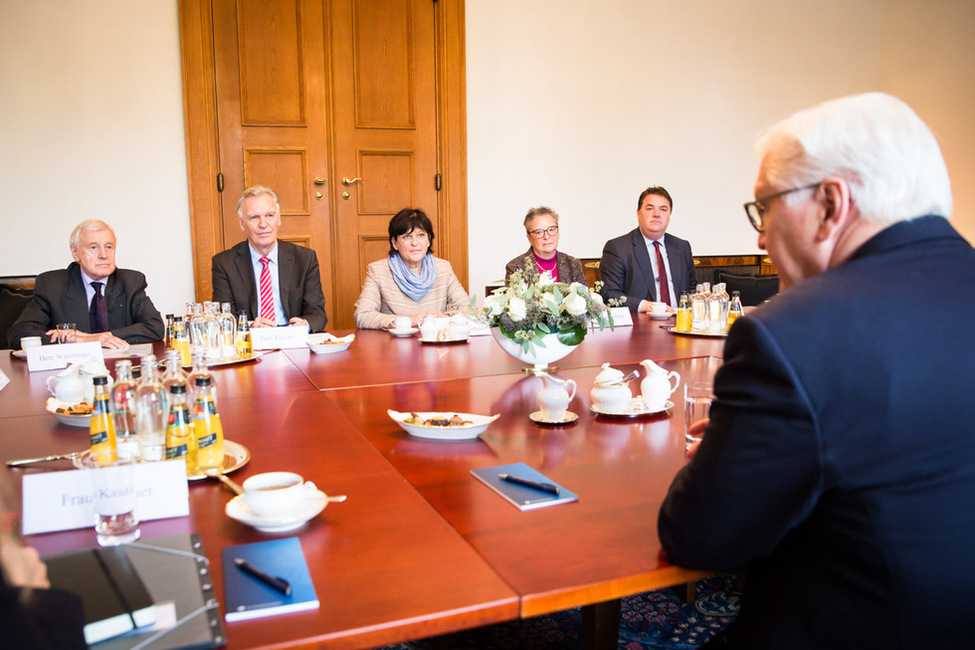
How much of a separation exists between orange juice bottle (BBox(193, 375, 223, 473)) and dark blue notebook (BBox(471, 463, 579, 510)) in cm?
52

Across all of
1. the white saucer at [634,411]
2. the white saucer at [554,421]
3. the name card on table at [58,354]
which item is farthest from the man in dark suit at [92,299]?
the white saucer at [634,411]

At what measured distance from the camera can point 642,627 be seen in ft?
7.75

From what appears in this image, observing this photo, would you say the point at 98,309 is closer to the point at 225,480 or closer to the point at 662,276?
the point at 225,480

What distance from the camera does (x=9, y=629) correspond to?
755 millimetres

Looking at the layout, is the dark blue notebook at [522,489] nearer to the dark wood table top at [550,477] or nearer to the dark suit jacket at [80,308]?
the dark wood table top at [550,477]

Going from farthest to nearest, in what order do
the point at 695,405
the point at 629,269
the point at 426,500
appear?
the point at 629,269
the point at 695,405
the point at 426,500

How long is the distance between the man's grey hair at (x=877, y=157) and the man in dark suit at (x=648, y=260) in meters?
3.49

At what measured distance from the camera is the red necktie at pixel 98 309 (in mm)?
3592

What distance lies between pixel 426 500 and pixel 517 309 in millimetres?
1013

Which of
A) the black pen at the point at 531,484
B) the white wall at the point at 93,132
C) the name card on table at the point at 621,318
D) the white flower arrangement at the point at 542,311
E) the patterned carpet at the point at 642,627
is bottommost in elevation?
the patterned carpet at the point at 642,627

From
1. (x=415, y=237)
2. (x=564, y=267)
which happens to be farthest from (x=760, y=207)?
(x=564, y=267)

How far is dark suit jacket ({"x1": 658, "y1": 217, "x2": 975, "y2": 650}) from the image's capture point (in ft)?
3.04

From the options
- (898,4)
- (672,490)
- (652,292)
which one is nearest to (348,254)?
(652,292)

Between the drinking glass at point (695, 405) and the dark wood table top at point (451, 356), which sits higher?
the drinking glass at point (695, 405)
